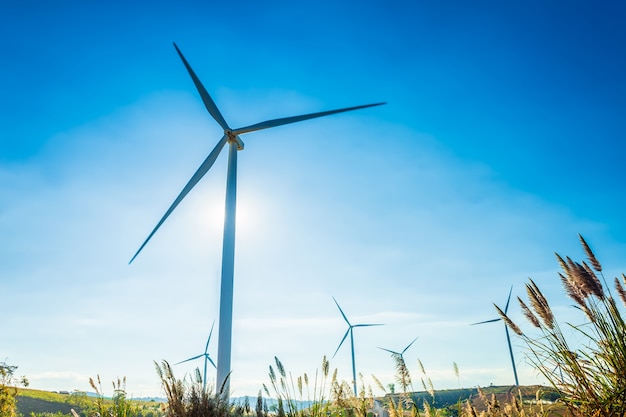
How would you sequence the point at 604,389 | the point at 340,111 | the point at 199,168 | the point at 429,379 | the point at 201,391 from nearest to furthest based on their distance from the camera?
the point at 604,389, the point at 429,379, the point at 201,391, the point at 199,168, the point at 340,111

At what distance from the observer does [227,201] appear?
43.6 ft

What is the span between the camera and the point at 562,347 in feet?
20.7

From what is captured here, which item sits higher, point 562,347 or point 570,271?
point 570,271

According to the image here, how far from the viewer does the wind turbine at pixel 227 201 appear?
Answer: 34.7 ft

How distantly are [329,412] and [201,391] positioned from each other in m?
2.47

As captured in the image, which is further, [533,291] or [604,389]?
[533,291]

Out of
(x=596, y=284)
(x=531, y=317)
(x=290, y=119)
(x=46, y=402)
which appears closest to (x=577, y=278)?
(x=596, y=284)

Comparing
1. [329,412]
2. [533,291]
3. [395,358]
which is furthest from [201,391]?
[533,291]

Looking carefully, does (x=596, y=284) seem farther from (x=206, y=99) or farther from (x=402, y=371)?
(x=206, y=99)

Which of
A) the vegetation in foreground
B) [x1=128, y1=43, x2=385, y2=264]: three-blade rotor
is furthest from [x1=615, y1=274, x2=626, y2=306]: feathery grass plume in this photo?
[x1=128, y1=43, x2=385, y2=264]: three-blade rotor

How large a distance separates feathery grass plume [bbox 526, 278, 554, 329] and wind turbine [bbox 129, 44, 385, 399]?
506cm

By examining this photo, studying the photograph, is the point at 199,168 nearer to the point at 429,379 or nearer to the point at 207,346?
the point at 429,379

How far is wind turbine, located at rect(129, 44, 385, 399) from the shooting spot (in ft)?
34.7

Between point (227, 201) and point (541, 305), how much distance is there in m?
9.56
